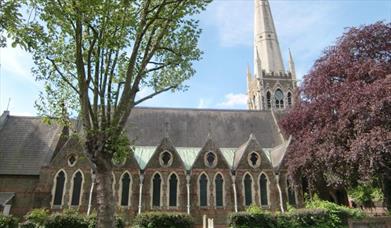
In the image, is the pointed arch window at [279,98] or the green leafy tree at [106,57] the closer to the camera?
the green leafy tree at [106,57]

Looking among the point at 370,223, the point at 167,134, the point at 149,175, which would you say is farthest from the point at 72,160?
the point at 370,223

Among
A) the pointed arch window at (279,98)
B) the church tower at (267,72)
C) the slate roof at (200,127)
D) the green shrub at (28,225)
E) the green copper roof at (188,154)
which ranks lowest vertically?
the green shrub at (28,225)

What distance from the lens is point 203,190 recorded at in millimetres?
29844

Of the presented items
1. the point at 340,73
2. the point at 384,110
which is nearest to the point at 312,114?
the point at 340,73

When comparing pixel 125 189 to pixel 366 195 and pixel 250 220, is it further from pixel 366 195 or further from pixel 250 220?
pixel 366 195

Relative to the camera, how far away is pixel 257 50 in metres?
56.5

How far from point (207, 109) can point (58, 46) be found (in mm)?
26146

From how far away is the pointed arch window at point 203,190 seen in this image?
29.3 metres

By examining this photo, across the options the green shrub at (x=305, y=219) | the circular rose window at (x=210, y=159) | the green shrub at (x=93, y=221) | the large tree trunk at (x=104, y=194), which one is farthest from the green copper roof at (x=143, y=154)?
the large tree trunk at (x=104, y=194)

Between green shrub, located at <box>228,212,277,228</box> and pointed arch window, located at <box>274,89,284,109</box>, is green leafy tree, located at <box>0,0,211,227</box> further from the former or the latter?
pointed arch window, located at <box>274,89,284,109</box>

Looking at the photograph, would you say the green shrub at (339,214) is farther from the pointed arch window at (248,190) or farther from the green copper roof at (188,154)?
the green copper roof at (188,154)

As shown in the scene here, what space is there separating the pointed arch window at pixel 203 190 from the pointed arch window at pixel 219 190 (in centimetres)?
86

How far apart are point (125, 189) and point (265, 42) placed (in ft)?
117

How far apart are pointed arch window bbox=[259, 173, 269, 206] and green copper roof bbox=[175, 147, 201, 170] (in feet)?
20.2
